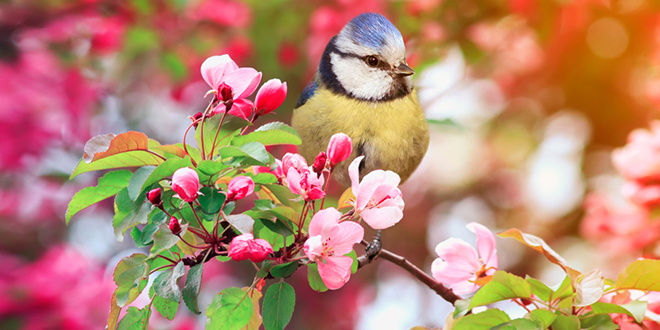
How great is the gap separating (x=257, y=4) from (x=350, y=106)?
1263mm

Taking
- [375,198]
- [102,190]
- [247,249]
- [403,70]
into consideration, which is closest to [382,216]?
[375,198]

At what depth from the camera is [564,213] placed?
3.27m

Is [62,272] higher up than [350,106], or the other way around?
[350,106]

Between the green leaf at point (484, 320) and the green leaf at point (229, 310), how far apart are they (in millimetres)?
382

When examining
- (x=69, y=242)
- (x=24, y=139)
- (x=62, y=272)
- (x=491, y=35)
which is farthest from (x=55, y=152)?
(x=491, y=35)

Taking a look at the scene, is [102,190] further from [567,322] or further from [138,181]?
[567,322]

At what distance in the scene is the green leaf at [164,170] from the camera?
0.85 meters

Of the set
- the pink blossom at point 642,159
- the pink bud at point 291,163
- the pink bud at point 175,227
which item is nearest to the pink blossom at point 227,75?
the pink bud at point 291,163

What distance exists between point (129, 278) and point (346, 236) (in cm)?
35

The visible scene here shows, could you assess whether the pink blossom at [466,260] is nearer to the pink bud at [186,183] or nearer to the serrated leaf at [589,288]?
the serrated leaf at [589,288]

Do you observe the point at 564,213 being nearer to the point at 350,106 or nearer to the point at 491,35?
the point at 491,35

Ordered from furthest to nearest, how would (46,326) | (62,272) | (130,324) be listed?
1. (62,272)
2. (46,326)
3. (130,324)

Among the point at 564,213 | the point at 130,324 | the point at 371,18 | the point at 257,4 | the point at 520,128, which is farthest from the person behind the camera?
the point at 520,128

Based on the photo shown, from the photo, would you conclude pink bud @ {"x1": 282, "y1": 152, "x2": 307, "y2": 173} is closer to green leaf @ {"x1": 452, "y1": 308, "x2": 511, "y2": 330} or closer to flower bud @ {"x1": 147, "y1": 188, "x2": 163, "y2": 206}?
flower bud @ {"x1": 147, "y1": 188, "x2": 163, "y2": 206}
